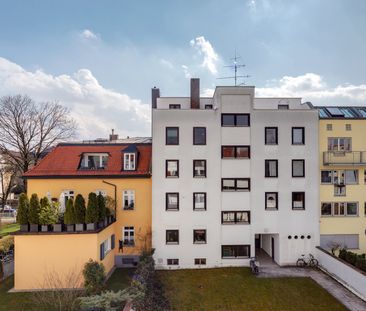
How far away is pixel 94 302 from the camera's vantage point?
10.2 m

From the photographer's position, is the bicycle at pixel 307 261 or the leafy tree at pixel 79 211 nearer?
the leafy tree at pixel 79 211

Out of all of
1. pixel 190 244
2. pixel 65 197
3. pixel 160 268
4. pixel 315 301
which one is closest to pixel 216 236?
pixel 190 244

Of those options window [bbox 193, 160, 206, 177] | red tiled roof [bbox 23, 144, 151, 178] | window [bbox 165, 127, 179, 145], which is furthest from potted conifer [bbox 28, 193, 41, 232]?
window [bbox 193, 160, 206, 177]

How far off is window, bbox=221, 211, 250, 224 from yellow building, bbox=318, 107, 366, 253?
6.10 metres

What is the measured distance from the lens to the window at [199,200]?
1856 cm

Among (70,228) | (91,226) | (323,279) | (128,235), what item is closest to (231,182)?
(323,279)

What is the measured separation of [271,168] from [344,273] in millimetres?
8197

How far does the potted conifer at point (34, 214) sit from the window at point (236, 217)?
1278 cm

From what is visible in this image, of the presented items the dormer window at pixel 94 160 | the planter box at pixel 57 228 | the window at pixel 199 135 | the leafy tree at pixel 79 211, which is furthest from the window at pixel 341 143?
the planter box at pixel 57 228

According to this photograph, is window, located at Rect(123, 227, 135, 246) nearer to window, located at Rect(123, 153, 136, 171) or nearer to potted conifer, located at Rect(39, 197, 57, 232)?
window, located at Rect(123, 153, 136, 171)

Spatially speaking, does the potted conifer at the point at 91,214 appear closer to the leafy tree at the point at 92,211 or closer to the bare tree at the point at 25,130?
the leafy tree at the point at 92,211

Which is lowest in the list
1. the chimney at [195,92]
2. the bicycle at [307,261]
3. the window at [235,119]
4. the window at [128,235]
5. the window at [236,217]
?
the bicycle at [307,261]

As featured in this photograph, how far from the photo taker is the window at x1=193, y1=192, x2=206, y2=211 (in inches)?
731

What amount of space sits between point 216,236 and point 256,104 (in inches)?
520
